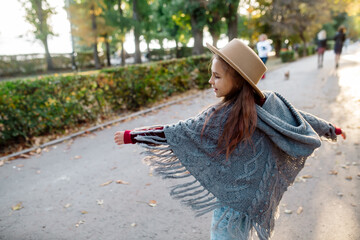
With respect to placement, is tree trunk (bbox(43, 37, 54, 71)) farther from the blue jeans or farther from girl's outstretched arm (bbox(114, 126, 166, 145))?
the blue jeans

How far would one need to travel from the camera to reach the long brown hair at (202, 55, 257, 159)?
1.66 meters

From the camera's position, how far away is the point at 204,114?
1.81m

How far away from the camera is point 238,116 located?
5.49 feet

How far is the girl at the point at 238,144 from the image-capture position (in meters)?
1.68

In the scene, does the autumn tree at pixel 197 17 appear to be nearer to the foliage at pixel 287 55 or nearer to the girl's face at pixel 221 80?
the foliage at pixel 287 55

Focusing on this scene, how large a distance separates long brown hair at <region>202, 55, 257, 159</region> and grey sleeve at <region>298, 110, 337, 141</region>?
0.69m

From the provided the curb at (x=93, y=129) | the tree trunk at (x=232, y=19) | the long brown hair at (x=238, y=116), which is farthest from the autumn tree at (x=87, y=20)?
the long brown hair at (x=238, y=116)

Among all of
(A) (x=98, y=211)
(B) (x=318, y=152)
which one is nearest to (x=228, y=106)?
(A) (x=98, y=211)

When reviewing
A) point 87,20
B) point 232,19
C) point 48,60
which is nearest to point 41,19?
point 48,60

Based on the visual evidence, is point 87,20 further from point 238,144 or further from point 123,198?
point 238,144

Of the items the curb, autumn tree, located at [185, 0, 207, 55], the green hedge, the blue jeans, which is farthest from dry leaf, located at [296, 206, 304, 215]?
autumn tree, located at [185, 0, 207, 55]

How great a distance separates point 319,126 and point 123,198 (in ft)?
9.08

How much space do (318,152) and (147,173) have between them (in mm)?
3089

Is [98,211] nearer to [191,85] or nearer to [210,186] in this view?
[210,186]
